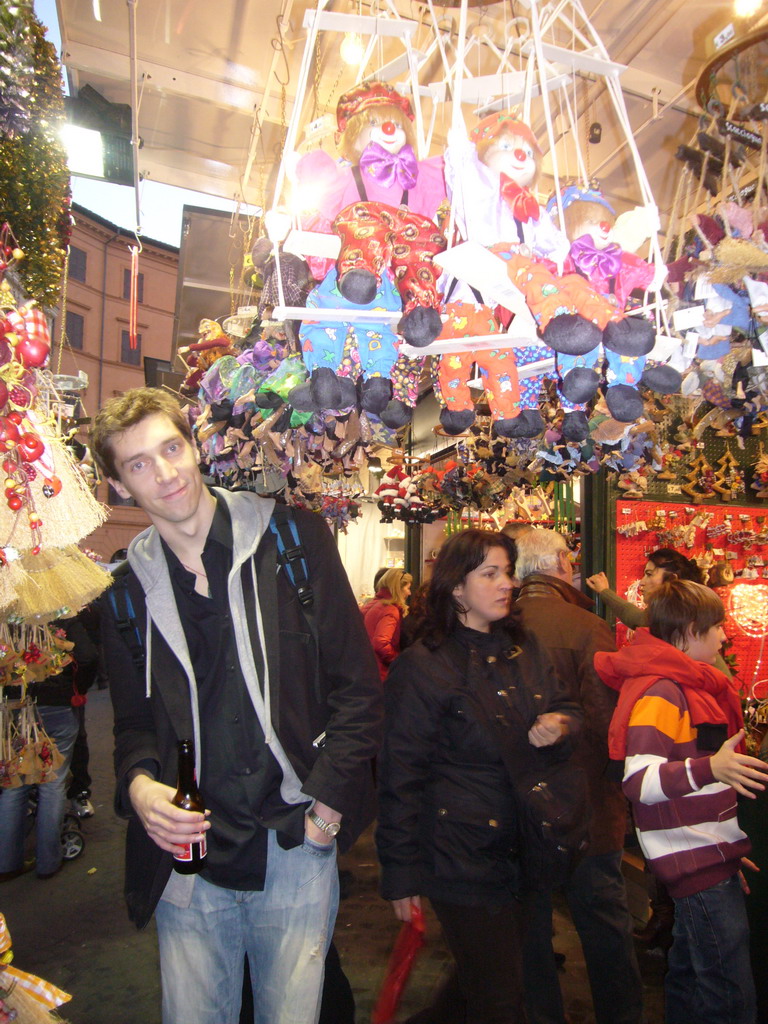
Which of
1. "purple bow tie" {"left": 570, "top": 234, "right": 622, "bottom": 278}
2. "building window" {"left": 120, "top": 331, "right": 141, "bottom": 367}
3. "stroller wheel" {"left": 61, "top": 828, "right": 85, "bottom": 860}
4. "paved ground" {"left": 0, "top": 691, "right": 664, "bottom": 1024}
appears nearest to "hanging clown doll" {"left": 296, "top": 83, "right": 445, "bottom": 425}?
"purple bow tie" {"left": 570, "top": 234, "right": 622, "bottom": 278}

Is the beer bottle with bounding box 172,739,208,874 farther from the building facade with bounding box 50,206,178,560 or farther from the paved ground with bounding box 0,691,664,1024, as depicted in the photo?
the building facade with bounding box 50,206,178,560

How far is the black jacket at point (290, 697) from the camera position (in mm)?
1422

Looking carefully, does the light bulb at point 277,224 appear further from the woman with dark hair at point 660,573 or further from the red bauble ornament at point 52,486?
the woman with dark hair at point 660,573

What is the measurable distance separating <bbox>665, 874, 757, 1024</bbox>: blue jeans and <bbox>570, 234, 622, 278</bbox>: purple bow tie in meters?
1.73

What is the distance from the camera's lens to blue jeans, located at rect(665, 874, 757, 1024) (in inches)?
74.9

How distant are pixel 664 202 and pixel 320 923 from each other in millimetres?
4763

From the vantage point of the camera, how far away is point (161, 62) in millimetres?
3604

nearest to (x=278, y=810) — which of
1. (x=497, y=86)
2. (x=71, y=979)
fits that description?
(x=497, y=86)

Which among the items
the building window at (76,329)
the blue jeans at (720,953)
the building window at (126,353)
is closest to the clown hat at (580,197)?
the blue jeans at (720,953)

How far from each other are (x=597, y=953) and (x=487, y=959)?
2.31ft

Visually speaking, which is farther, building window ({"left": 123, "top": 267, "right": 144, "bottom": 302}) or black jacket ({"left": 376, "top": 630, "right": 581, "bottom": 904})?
building window ({"left": 123, "top": 267, "right": 144, "bottom": 302})

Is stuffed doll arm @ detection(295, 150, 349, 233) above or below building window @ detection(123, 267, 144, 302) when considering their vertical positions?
below

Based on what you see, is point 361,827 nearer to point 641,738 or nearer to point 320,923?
point 320,923

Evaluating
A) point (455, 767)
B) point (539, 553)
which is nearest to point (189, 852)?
point (455, 767)
